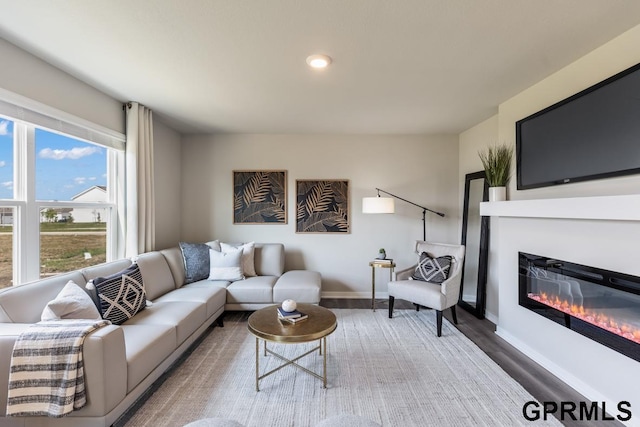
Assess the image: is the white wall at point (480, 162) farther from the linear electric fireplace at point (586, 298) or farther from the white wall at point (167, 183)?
the white wall at point (167, 183)

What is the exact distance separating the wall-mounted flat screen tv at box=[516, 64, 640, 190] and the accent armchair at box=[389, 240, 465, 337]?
1.07 metres

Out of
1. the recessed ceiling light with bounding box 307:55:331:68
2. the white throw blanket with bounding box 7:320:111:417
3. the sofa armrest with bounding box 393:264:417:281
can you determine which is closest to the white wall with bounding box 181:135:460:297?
the sofa armrest with bounding box 393:264:417:281

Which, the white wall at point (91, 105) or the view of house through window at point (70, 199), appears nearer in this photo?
the white wall at point (91, 105)

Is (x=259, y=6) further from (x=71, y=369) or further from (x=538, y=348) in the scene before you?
(x=538, y=348)

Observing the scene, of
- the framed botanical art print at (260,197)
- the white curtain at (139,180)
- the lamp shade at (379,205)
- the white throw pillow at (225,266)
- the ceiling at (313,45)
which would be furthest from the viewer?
the framed botanical art print at (260,197)

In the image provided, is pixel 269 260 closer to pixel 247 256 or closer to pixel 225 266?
pixel 247 256

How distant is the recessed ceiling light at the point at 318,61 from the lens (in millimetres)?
2035

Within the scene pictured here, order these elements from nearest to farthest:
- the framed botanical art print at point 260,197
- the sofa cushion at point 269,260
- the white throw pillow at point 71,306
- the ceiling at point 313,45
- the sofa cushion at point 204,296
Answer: the ceiling at point 313,45, the white throw pillow at point 71,306, the sofa cushion at point 204,296, the sofa cushion at point 269,260, the framed botanical art print at point 260,197

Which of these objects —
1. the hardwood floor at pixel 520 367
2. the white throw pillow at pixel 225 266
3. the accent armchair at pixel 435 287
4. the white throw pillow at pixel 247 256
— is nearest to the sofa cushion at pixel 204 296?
the white throw pillow at pixel 225 266

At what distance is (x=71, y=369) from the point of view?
1396mm

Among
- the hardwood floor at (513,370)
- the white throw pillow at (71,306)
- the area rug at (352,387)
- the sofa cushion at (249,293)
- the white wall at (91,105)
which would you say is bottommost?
the area rug at (352,387)

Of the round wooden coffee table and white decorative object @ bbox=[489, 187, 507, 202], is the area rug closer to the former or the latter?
the round wooden coffee table

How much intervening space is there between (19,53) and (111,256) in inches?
73.5

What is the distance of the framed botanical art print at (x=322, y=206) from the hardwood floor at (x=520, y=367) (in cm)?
189
